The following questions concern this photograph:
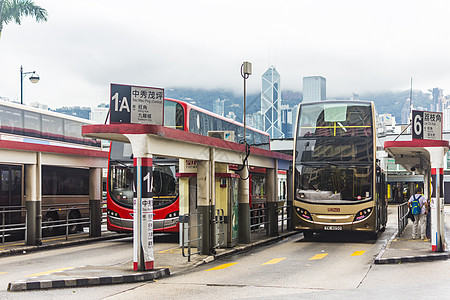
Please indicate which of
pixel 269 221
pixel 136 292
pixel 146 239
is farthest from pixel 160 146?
pixel 269 221

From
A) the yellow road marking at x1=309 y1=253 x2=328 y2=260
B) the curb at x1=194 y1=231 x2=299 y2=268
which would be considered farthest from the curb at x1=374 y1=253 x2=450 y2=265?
the curb at x1=194 y1=231 x2=299 y2=268

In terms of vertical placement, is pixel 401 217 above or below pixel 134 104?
below

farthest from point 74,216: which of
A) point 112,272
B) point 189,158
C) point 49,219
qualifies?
point 112,272

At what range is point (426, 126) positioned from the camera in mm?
16219

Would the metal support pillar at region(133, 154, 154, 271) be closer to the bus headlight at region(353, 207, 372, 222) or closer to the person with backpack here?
the bus headlight at region(353, 207, 372, 222)

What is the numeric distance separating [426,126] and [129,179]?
347 inches

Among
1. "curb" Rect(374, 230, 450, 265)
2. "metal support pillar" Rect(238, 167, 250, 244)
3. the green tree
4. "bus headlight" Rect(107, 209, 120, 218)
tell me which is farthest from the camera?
the green tree

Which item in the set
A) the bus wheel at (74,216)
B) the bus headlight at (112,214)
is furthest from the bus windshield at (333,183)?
the bus wheel at (74,216)

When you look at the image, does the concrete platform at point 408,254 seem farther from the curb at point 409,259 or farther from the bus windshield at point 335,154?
the bus windshield at point 335,154

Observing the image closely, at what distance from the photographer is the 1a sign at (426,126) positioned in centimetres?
1606

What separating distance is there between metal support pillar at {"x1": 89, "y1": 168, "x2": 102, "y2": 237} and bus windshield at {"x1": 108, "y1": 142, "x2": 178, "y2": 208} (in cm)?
161

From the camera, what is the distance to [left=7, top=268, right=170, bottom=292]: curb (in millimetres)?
10386

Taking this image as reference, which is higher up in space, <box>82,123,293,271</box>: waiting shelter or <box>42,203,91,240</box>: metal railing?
<box>82,123,293,271</box>: waiting shelter

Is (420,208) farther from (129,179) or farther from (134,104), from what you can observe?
(134,104)
